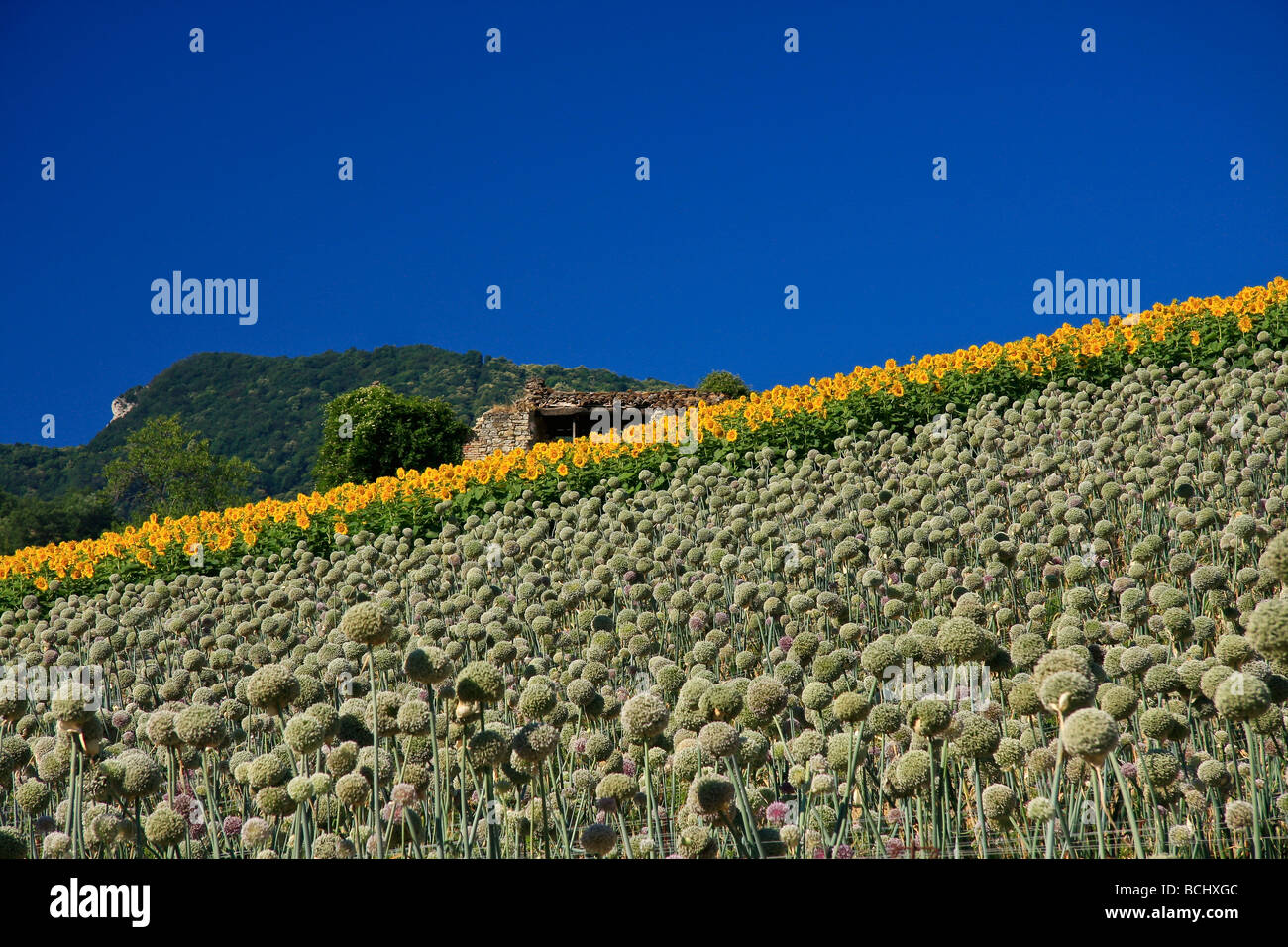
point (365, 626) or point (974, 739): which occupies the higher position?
point (365, 626)

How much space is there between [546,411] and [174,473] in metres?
27.8

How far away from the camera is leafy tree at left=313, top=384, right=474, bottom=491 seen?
3122cm

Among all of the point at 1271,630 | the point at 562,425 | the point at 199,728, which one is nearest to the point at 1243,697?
the point at 1271,630

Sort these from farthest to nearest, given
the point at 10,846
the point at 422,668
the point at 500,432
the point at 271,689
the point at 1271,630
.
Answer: the point at 500,432 → the point at 271,689 → the point at 422,668 → the point at 10,846 → the point at 1271,630

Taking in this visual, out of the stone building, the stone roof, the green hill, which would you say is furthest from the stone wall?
the green hill

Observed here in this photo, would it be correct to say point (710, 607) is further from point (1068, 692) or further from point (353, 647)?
point (1068, 692)

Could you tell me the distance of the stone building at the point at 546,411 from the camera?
103ft

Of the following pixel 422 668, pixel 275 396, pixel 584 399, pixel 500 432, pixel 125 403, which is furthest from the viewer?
pixel 125 403

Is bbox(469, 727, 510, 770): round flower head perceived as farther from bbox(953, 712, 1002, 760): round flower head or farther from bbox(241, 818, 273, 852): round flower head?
bbox(953, 712, 1002, 760): round flower head

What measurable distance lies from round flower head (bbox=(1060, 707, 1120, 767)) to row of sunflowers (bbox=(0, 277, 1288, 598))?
32.0 ft

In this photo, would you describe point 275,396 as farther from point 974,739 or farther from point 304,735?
point 974,739

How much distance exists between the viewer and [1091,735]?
76.2 inches

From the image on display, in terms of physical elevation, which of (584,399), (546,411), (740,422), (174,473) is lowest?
(740,422)
